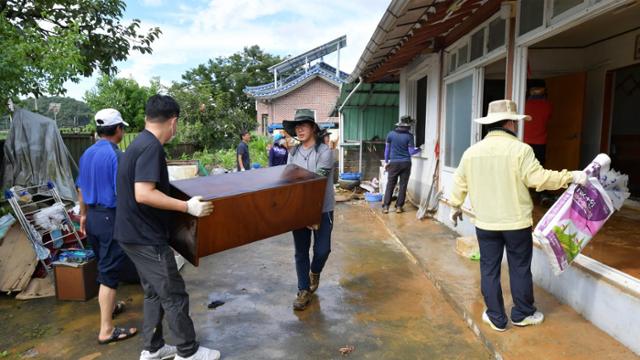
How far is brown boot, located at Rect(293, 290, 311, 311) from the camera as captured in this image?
360 cm

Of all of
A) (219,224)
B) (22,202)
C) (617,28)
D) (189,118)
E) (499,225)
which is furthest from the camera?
(189,118)

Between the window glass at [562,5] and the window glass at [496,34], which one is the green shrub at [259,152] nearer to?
the window glass at [496,34]

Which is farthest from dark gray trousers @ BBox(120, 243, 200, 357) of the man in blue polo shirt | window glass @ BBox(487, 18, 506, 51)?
window glass @ BBox(487, 18, 506, 51)

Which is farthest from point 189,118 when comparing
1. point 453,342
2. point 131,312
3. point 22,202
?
point 453,342

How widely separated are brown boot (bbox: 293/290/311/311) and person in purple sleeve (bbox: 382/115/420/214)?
421 centimetres

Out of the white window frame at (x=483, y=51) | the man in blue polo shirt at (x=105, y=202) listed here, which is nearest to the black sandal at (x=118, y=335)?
the man in blue polo shirt at (x=105, y=202)

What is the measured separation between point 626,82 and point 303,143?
212 inches

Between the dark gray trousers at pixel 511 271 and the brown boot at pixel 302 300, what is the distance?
149cm

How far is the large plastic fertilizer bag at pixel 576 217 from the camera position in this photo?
2.72 m

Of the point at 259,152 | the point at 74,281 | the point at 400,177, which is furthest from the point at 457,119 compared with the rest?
the point at 259,152

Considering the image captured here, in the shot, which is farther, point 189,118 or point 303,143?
point 189,118

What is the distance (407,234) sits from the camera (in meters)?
5.90

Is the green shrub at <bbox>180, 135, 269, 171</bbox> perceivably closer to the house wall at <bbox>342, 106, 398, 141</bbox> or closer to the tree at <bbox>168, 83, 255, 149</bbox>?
the tree at <bbox>168, 83, 255, 149</bbox>

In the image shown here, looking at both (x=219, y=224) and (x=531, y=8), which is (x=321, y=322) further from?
(x=531, y=8)
